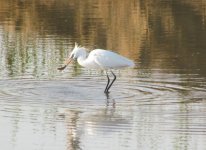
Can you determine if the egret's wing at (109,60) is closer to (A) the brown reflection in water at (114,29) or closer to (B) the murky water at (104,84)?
(B) the murky water at (104,84)

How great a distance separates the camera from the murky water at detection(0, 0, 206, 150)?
10758 millimetres

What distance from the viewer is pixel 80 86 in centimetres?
1466

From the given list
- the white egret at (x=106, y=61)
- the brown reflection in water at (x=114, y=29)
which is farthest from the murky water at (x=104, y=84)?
the white egret at (x=106, y=61)

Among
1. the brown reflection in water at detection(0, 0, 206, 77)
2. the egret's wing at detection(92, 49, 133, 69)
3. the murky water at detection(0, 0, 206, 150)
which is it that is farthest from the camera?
the brown reflection in water at detection(0, 0, 206, 77)

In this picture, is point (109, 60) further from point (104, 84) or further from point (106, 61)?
point (104, 84)

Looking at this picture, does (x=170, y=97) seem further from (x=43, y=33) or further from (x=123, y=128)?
(x=43, y=33)

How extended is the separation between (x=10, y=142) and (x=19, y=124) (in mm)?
1036

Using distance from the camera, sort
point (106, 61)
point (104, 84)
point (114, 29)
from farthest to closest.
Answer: point (114, 29) < point (104, 84) < point (106, 61)

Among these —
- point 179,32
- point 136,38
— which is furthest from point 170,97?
point 179,32

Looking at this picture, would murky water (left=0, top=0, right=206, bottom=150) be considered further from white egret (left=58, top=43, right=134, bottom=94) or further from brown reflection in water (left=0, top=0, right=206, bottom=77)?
white egret (left=58, top=43, right=134, bottom=94)

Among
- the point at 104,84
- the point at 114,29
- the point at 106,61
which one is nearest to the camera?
the point at 106,61

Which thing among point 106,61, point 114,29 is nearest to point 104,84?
point 106,61

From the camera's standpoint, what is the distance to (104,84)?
1512 centimetres

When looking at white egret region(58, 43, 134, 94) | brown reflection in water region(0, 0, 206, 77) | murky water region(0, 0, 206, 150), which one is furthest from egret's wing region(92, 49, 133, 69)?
brown reflection in water region(0, 0, 206, 77)
